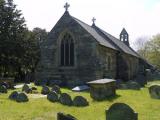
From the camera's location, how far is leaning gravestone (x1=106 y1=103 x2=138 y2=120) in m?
9.30

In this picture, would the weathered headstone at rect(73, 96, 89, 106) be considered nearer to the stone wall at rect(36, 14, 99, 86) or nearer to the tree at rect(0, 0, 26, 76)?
the stone wall at rect(36, 14, 99, 86)

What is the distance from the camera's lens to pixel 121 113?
941cm

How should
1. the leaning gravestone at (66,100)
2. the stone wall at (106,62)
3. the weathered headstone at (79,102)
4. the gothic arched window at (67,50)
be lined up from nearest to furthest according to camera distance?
the weathered headstone at (79,102), the leaning gravestone at (66,100), the stone wall at (106,62), the gothic arched window at (67,50)

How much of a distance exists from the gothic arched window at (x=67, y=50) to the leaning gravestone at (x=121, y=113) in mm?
17237

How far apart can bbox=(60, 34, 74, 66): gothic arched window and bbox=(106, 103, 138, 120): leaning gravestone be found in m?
17.2

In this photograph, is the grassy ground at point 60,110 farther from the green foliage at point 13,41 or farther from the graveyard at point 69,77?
the green foliage at point 13,41

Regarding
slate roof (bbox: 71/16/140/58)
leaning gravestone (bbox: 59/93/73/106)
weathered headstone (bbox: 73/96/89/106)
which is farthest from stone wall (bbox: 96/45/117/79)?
weathered headstone (bbox: 73/96/89/106)

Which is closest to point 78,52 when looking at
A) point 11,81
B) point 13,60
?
point 11,81

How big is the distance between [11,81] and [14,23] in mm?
18691

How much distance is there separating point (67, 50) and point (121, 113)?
18.0m

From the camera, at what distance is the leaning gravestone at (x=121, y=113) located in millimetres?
9297

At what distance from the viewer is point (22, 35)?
42312mm

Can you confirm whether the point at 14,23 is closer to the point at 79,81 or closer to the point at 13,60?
the point at 13,60

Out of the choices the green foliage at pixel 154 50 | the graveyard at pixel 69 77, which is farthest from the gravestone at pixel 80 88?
the green foliage at pixel 154 50
